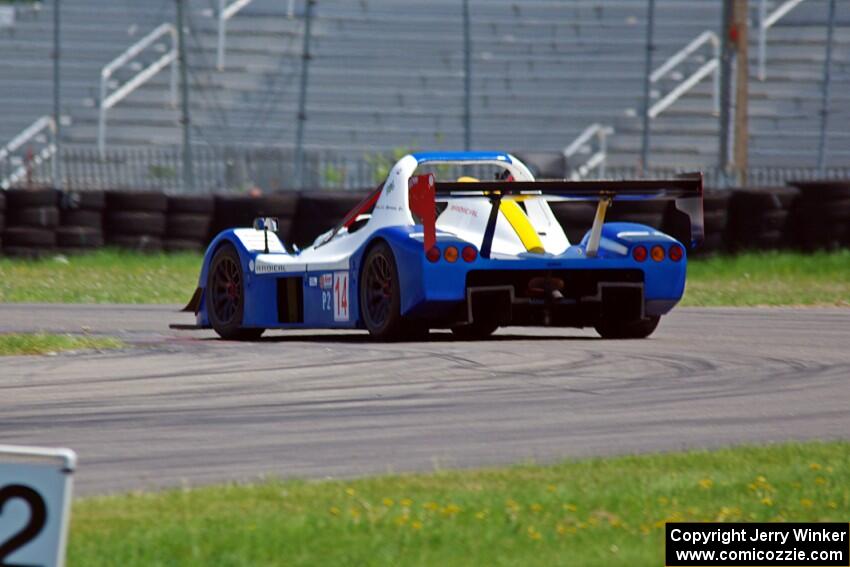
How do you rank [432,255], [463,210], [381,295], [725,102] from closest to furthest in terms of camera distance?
[432,255]
[381,295]
[463,210]
[725,102]

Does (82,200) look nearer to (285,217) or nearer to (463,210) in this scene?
(285,217)

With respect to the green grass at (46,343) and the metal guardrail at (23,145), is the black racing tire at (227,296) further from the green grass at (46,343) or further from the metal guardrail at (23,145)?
the metal guardrail at (23,145)

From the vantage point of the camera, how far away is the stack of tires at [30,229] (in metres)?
22.3

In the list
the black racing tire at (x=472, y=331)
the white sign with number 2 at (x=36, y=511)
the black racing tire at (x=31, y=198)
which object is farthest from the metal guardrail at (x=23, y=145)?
the white sign with number 2 at (x=36, y=511)

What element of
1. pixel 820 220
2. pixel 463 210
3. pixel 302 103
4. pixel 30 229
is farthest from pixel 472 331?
pixel 302 103

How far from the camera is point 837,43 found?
108 feet

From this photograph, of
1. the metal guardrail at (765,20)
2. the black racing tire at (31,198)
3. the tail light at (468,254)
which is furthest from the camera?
the metal guardrail at (765,20)

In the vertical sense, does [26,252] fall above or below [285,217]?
below

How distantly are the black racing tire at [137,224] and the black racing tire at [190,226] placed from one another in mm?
157

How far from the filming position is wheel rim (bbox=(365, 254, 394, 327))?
12352 mm

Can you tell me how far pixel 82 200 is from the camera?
22312 millimetres

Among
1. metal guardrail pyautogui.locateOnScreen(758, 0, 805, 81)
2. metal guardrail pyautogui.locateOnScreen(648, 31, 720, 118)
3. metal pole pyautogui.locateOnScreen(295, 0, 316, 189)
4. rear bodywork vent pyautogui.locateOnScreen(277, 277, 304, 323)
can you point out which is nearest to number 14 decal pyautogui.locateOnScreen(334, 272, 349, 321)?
rear bodywork vent pyautogui.locateOnScreen(277, 277, 304, 323)

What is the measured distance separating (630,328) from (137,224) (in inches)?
419

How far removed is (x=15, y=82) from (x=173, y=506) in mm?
29838
